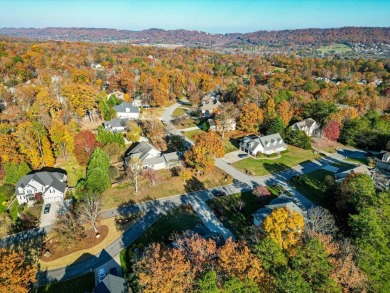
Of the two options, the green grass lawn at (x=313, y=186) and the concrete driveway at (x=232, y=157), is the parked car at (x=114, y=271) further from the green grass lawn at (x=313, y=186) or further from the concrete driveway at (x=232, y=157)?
the concrete driveway at (x=232, y=157)

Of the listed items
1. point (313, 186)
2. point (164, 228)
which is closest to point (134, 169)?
point (164, 228)

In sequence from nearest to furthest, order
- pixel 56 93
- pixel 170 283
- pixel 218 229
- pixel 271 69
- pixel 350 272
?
1. pixel 170 283
2. pixel 350 272
3. pixel 218 229
4. pixel 56 93
5. pixel 271 69

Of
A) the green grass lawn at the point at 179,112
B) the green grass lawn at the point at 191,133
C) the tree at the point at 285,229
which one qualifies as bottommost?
the green grass lawn at the point at 191,133

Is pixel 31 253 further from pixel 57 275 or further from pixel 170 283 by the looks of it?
pixel 170 283

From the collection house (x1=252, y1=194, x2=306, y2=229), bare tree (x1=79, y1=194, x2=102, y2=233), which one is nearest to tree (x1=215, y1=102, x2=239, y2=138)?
Result: house (x1=252, y1=194, x2=306, y2=229)

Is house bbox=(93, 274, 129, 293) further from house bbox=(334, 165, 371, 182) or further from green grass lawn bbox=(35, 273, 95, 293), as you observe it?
house bbox=(334, 165, 371, 182)

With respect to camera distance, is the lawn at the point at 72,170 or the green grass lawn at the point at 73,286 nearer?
the green grass lawn at the point at 73,286

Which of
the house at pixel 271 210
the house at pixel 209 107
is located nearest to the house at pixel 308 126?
the house at pixel 209 107

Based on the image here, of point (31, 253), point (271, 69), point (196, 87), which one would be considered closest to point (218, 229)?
point (31, 253)
